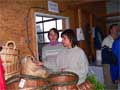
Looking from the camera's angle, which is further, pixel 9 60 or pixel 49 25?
pixel 49 25

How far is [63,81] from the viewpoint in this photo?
9.40ft

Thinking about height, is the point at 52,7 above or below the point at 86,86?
above

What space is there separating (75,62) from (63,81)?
337 mm

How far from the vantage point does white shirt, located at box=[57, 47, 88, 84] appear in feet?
10.2

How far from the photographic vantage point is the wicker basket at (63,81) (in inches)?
112

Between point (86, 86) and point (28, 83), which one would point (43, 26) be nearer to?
point (86, 86)

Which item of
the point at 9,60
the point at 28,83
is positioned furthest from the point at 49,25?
the point at 28,83

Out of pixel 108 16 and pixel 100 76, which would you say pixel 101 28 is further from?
pixel 100 76

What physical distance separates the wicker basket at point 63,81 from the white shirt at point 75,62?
7.6 inches

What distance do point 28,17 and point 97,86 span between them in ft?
4.56

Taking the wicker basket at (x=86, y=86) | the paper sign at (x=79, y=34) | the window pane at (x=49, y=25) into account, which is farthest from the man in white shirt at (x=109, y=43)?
the wicker basket at (x=86, y=86)

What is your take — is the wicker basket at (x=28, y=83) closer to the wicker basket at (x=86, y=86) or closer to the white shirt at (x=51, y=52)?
the wicker basket at (x=86, y=86)

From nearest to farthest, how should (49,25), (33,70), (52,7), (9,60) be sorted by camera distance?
(33,70) < (9,60) < (52,7) < (49,25)

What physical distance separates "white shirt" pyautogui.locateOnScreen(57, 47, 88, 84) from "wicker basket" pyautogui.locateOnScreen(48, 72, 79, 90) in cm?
19
